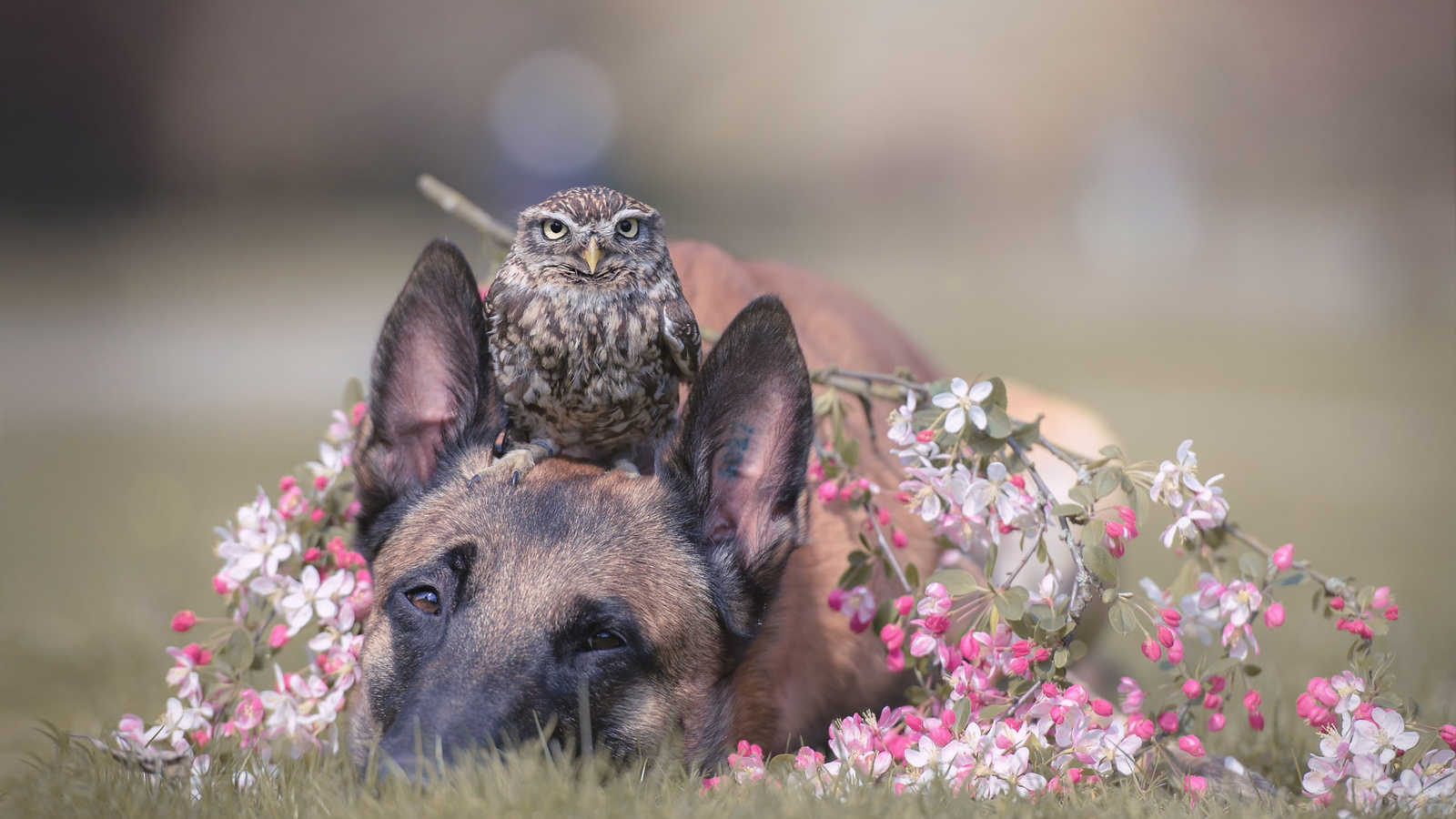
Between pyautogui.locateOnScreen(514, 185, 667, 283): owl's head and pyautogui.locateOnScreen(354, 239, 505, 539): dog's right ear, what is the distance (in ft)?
1.27

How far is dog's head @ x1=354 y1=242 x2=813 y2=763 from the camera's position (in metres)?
2.47

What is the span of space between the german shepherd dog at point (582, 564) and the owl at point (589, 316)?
0.64ft

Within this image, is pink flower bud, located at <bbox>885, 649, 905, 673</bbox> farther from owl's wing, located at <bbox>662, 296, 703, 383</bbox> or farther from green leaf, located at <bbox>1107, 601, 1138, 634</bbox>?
owl's wing, located at <bbox>662, 296, 703, 383</bbox>

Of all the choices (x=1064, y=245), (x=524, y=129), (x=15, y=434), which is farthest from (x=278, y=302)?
(x=1064, y=245)

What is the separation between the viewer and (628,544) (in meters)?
2.67

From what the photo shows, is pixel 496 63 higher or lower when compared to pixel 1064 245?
higher

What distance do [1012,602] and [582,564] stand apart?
41.6 inches

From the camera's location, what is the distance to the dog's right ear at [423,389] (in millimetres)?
2816

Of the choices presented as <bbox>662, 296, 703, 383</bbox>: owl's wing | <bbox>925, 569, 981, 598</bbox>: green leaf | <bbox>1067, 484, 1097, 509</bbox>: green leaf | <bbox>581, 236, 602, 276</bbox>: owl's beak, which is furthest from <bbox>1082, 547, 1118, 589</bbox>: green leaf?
<bbox>581, 236, 602, 276</bbox>: owl's beak

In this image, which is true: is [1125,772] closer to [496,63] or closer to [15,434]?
[15,434]

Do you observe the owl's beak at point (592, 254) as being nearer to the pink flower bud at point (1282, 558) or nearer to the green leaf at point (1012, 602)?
the green leaf at point (1012, 602)

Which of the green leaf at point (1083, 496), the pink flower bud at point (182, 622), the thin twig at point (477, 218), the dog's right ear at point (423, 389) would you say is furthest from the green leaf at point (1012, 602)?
the pink flower bud at point (182, 622)

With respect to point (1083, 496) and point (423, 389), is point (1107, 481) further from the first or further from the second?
point (423, 389)

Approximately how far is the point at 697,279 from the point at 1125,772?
2142 millimetres
